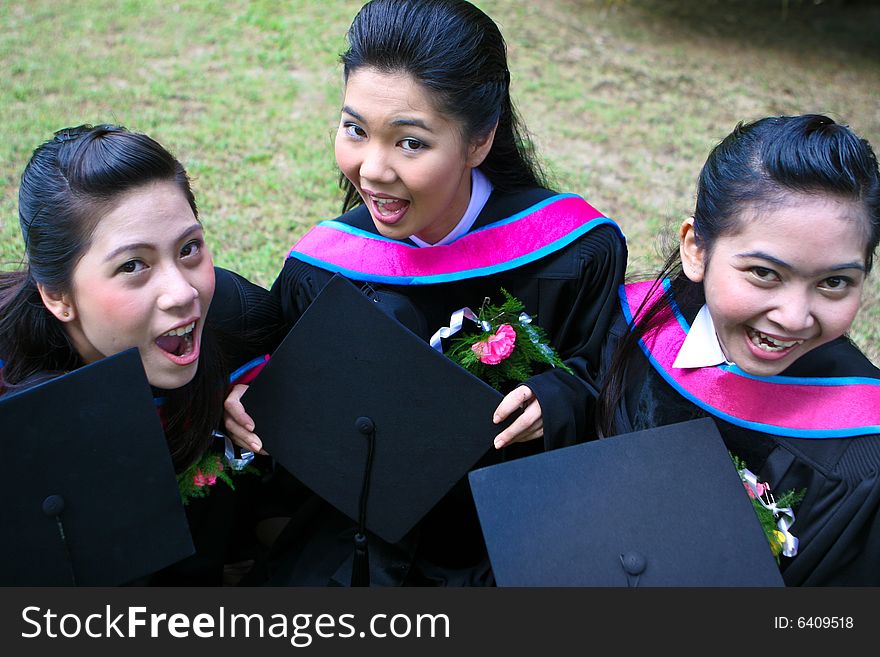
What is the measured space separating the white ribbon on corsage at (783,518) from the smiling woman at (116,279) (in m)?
1.34

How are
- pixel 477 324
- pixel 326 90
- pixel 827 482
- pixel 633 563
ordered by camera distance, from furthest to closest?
pixel 326 90 < pixel 477 324 < pixel 827 482 < pixel 633 563

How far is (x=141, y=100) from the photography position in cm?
552

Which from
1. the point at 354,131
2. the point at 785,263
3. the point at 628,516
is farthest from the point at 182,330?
the point at 785,263

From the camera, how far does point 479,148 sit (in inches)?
93.6

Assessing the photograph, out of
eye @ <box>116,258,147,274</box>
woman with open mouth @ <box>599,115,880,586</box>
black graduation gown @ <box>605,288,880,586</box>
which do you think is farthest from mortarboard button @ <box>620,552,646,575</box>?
eye @ <box>116,258,147,274</box>

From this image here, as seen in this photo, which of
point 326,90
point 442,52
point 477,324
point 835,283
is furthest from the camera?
point 326,90

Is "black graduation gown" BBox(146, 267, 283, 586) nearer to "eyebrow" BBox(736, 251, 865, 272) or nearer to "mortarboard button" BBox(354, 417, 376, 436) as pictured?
"mortarboard button" BBox(354, 417, 376, 436)

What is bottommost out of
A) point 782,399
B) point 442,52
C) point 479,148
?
point 782,399

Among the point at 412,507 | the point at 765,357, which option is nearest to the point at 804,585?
the point at 765,357

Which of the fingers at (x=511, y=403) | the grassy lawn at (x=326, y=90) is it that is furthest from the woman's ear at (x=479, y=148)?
the grassy lawn at (x=326, y=90)

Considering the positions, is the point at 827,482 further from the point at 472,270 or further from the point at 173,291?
the point at 173,291

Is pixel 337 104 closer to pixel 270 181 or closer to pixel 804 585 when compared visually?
pixel 270 181

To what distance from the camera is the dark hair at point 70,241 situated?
1.91m

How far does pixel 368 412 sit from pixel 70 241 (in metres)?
0.78
